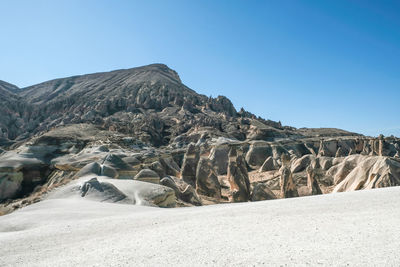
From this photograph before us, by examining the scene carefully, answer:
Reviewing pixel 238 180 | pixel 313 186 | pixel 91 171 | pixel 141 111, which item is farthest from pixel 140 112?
pixel 313 186

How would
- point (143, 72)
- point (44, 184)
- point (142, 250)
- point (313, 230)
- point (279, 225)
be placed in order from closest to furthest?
point (142, 250), point (313, 230), point (279, 225), point (44, 184), point (143, 72)

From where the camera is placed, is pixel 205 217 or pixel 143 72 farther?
pixel 143 72

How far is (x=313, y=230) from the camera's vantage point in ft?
15.7

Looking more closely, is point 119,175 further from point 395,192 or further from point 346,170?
point 346,170

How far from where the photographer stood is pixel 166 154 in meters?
36.2

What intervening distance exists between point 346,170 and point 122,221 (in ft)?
80.4

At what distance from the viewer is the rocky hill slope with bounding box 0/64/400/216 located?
→ 1711cm

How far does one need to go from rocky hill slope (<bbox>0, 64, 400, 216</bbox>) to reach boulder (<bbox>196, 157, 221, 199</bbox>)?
8 cm

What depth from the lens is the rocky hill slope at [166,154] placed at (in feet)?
56.1

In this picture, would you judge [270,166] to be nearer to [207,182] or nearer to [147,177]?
[207,182]

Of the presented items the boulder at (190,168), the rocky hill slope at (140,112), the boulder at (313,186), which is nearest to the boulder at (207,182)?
the boulder at (190,168)

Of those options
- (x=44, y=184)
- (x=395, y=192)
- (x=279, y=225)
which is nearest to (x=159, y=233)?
(x=279, y=225)

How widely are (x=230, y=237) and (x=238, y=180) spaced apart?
55.3ft

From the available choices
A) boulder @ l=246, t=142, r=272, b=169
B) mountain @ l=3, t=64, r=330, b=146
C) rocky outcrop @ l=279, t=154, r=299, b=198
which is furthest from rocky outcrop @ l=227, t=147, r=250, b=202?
mountain @ l=3, t=64, r=330, b=146
